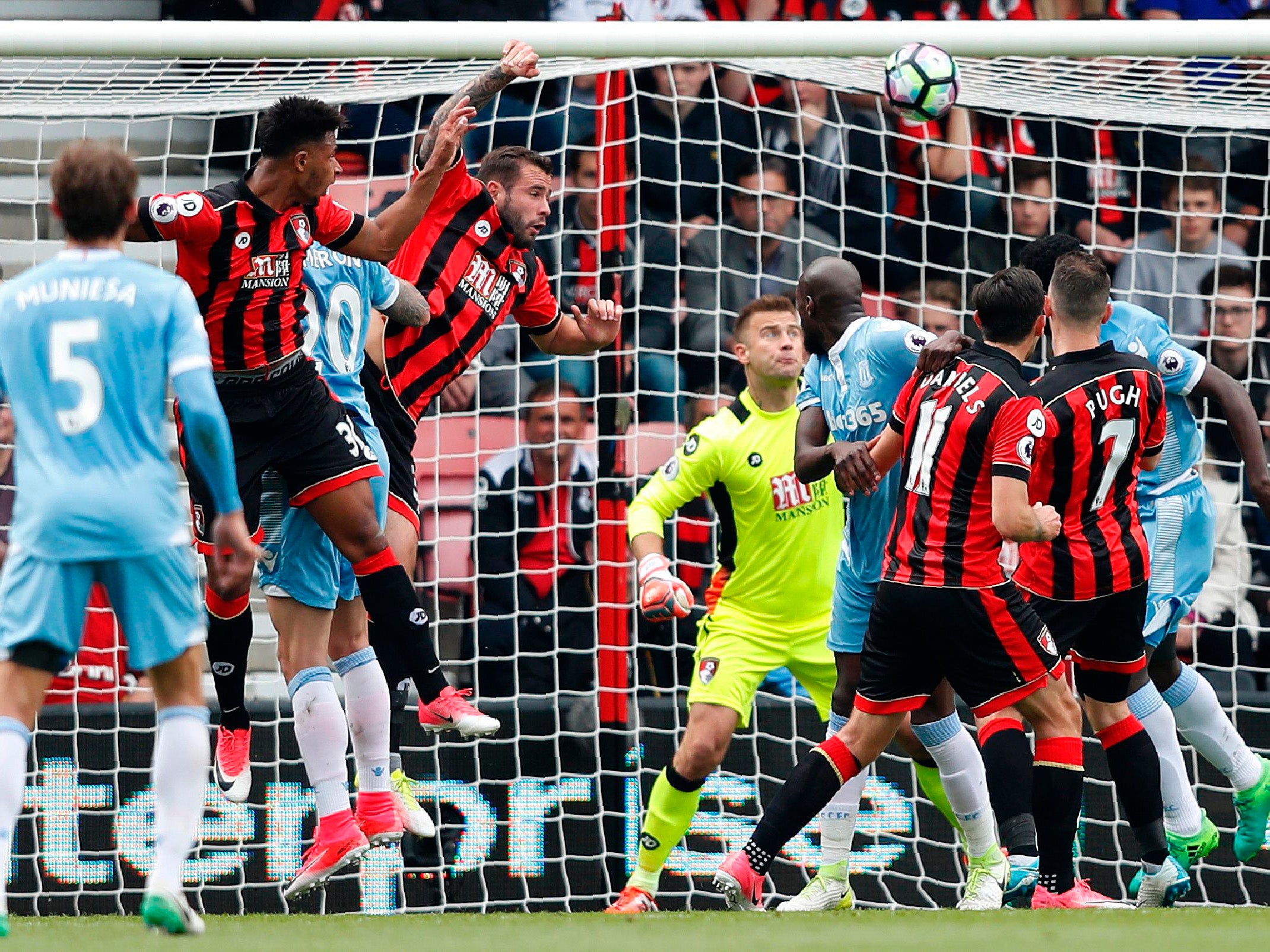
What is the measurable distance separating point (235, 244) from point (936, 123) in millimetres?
4525

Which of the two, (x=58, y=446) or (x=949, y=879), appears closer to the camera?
(x=58, y=446)

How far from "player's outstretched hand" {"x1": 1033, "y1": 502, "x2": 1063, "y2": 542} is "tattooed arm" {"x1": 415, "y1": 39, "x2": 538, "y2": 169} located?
7.43 ft

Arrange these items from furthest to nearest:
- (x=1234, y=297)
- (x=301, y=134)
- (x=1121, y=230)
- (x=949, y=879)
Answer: (x=1121, y=230)
(x=1234, y=297)
(x=949, y=879)
(x=301, y=134)

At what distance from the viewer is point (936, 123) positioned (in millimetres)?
8727

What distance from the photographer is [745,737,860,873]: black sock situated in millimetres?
5492

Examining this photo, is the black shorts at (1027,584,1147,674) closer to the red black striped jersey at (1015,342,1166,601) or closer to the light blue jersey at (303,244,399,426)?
the red black striped jersey at (1015,342,1166,601)

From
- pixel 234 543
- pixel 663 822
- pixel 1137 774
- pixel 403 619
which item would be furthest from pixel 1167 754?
pixel 234 543

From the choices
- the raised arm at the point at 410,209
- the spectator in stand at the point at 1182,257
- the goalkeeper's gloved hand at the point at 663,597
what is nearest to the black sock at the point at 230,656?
the raised arm at the point at 410,209

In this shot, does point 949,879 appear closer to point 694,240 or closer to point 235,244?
point 694,240

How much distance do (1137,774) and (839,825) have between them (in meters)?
1.28

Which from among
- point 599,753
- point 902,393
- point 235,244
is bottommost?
point 599,753

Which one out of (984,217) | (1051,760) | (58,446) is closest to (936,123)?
(984,217)

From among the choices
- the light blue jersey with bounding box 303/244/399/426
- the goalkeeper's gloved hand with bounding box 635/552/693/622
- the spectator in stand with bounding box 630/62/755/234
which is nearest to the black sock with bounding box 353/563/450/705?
the light blue jersey with bounding box 303/244/399/426

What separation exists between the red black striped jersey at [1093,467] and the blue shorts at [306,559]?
85.5 inches
